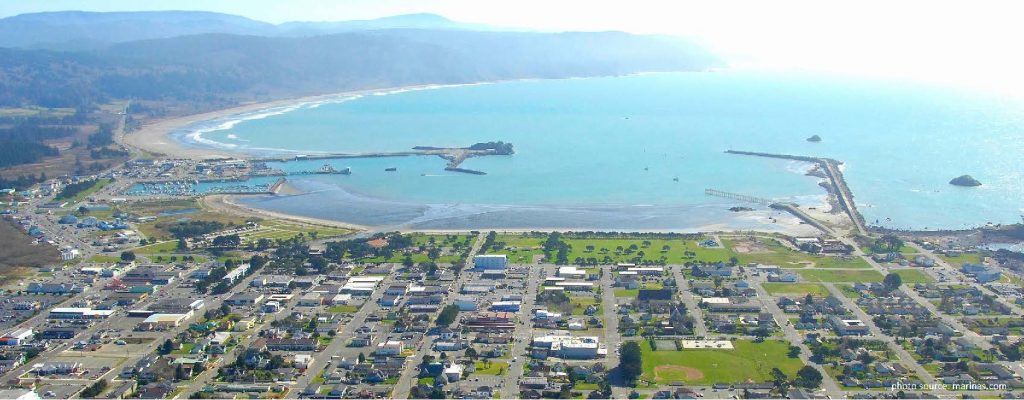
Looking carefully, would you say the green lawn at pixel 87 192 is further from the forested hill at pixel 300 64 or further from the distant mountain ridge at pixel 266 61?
the forested hill at pixel 300 64

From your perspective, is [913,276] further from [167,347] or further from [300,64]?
[300,64]

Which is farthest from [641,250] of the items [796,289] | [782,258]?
[796,289]

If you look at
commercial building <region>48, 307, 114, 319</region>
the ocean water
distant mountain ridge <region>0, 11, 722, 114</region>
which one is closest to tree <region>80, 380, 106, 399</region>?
commercial building <region>48, 307, 114, 319</region>

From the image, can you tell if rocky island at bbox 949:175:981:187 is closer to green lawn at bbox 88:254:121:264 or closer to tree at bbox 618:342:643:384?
tree at bbox 618:342:643:384

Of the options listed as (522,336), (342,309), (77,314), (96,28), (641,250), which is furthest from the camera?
(96,28)

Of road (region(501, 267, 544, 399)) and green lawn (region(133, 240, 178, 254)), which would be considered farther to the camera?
green lawn (region(133, 240, 178, 254))

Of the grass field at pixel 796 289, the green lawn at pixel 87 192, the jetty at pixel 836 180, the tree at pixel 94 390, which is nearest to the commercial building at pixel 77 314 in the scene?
the tree at pixel 94 390

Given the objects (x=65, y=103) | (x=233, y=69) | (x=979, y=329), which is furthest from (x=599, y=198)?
(x=233, y=69)
